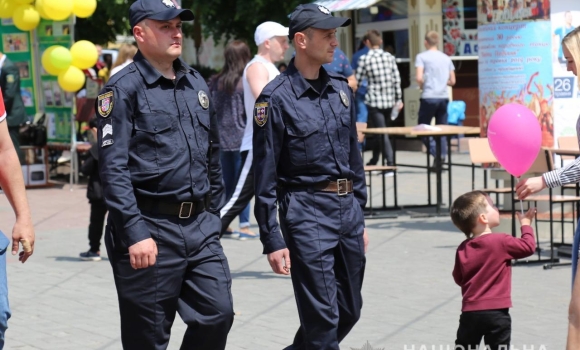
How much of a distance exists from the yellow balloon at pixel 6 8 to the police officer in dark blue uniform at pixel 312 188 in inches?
422

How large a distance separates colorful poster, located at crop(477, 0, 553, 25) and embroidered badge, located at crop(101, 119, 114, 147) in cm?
633

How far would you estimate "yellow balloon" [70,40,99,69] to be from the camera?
15.0m

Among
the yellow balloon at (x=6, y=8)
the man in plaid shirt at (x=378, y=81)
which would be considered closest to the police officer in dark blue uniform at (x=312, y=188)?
the yellow balloon at (x=6, y=8)

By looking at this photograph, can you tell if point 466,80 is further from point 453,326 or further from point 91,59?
point 453,326

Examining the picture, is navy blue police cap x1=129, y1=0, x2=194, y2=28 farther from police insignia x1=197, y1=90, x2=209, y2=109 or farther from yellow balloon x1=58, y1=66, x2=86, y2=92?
yellow balloon x1=58, y1=66, x2=86, y2=92

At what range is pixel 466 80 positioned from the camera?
21.6 meters

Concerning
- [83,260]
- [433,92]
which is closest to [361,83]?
[433,92]

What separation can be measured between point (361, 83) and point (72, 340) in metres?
10.8

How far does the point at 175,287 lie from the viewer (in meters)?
4.72

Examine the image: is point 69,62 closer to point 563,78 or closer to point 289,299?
point 563,78

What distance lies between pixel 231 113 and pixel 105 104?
606cm

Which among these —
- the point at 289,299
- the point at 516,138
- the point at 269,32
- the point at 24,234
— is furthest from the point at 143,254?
the point at 269,32

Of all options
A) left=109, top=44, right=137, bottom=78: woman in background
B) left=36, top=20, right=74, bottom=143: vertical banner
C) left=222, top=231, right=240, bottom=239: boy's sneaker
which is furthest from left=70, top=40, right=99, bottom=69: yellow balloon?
left=222, top=231, right=240, bottom=239: boy's sneaker

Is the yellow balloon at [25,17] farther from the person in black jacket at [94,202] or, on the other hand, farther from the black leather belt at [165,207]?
the black leather belt at [165,207]
